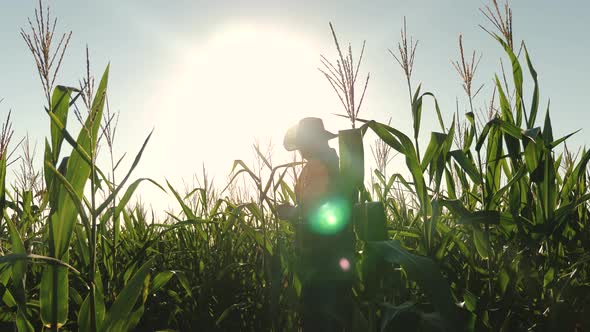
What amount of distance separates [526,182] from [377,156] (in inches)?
74.0

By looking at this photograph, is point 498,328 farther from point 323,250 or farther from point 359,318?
point 323,250

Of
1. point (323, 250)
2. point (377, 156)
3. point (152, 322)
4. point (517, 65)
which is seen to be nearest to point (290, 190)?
point (323, 250)

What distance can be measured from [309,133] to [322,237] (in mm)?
359

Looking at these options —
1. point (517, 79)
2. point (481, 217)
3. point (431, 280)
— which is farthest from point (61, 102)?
point (517, 79)

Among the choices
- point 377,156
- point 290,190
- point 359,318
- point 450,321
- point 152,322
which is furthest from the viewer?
point 377,156

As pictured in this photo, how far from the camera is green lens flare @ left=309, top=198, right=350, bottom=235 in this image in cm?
150

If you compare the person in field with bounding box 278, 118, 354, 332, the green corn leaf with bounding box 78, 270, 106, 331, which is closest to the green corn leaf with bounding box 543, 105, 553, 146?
the person in field with bounding box 278, 118, 354, 332

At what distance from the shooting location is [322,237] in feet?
4.96

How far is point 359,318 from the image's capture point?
1.48m

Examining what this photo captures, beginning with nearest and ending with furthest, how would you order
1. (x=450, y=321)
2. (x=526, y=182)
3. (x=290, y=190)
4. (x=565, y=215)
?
1. (x=450, y=321)
2. (x=565, y=215)
3. (x=526, y=182)
4. (x=290, y=190)

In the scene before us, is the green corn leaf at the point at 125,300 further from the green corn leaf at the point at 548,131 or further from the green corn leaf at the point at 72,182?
the green corn leaf at the point at 548,131

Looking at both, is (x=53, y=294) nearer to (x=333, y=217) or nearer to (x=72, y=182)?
(x=72, y=182)

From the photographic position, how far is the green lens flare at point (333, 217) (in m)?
1.50

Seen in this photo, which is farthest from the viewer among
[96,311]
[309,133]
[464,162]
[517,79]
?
[517,79]
